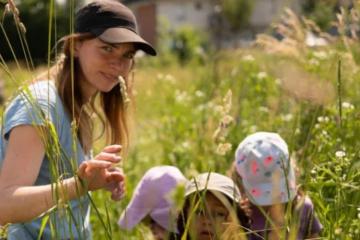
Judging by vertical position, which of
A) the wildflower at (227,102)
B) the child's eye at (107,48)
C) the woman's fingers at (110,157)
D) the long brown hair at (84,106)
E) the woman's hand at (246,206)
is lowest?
the woman's hand at (246,206)

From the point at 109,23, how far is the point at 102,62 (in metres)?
0.14

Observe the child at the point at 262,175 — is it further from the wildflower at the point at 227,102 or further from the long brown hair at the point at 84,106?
the wildflower at the point at 227,102

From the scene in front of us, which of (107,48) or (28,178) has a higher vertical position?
(107,48)

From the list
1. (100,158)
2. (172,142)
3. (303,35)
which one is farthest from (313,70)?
(100,158)

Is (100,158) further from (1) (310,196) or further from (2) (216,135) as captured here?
(1) (310,196)

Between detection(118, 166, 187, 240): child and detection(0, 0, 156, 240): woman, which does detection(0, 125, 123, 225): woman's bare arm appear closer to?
detection(0, 0, 156, 240): woman

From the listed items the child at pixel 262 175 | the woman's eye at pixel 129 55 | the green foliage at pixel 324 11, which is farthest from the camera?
the green foliage at pixel 324 11

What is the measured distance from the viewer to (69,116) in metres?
2.46

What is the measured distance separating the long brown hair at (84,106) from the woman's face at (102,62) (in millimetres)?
34

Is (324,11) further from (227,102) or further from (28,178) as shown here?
(227,102)

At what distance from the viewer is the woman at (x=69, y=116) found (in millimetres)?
2068

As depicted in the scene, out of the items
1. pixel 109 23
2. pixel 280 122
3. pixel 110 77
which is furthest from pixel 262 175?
pixel 280 122

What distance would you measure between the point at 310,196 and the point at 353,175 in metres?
0.44

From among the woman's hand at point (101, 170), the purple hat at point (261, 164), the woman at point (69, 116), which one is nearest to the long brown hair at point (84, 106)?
the woman at point (69, 116)
